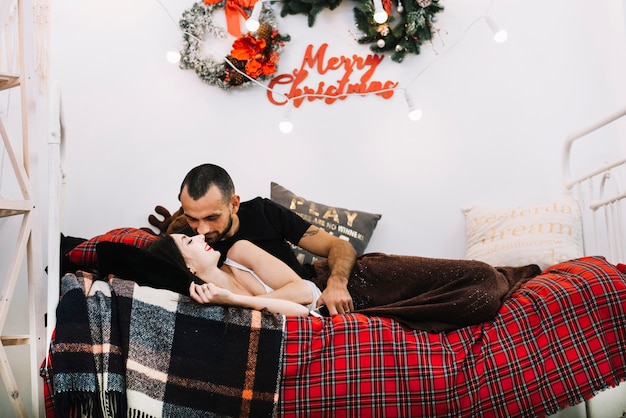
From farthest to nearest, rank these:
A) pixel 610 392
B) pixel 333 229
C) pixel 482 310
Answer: pixel 333 229 → pixel 610 392 → pixel 482 310

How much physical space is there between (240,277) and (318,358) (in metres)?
0.39

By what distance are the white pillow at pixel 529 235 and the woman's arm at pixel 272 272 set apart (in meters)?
0.95

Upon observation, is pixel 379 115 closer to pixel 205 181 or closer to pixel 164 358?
pixel 205 181

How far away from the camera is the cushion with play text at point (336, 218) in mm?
2418

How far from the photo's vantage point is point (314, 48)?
2719 millimetres

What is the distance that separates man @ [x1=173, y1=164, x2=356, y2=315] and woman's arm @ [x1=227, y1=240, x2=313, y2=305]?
0.07 meters

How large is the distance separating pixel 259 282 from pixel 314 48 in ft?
4.66

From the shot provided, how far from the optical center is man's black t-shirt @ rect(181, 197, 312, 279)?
74.5 inches

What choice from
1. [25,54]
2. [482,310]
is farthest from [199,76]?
[482,310]

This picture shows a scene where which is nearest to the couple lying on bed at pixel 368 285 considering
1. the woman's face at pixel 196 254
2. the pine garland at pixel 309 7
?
the woman's face at pixel 196 254

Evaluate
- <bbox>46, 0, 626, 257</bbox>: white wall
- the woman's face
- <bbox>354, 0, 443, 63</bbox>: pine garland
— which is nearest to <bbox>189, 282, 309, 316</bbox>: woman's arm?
the woman's face

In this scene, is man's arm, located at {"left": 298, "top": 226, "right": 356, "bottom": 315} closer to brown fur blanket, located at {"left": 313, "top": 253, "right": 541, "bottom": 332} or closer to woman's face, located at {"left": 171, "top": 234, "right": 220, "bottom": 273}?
brown fur blanket, located at {"left": 313, "top": 253, "right": 541, "bottom": 332}

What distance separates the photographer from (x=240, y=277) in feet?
5.51

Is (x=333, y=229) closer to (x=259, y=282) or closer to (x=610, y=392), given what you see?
(x=259, y=282)
